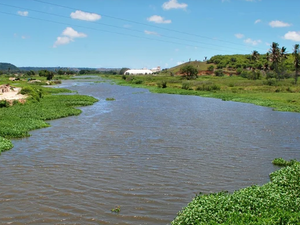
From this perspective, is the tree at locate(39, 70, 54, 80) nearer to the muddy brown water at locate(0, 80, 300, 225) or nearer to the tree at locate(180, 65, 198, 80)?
the tree at locate(180, 65, 198, 80)

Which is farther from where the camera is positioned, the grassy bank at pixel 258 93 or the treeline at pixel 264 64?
the treeline at pixel 264 64

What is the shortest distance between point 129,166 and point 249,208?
7.53 metres

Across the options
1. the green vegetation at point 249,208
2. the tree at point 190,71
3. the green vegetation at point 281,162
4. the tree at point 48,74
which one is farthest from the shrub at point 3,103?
the tree at point 48,74

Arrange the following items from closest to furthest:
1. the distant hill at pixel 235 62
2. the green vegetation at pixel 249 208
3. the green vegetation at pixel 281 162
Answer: the green vegetation at pixel 249 208, the green vegetation at pixel 281 162, the distant hill at pixel 235 62

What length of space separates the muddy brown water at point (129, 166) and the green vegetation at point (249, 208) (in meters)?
1.29

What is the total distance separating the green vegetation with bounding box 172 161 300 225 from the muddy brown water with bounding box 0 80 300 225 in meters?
1.29

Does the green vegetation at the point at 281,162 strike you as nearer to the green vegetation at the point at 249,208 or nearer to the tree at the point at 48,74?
the green vegetation at the point at 249,208

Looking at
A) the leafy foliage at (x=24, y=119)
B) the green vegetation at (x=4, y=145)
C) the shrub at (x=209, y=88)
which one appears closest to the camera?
the green vegetation at (x=4, y=145)

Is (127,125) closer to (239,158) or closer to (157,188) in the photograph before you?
→ (239,158)

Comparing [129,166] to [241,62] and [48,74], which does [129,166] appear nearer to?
[48,74]

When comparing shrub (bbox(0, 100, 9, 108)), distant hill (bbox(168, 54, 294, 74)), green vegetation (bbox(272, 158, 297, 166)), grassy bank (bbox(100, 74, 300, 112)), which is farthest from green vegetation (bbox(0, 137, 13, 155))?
distant hill (bbox(168, 54, 294, 74))

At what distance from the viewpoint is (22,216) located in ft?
34.0

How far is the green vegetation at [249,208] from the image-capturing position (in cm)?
842

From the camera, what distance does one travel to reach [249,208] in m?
9.40
